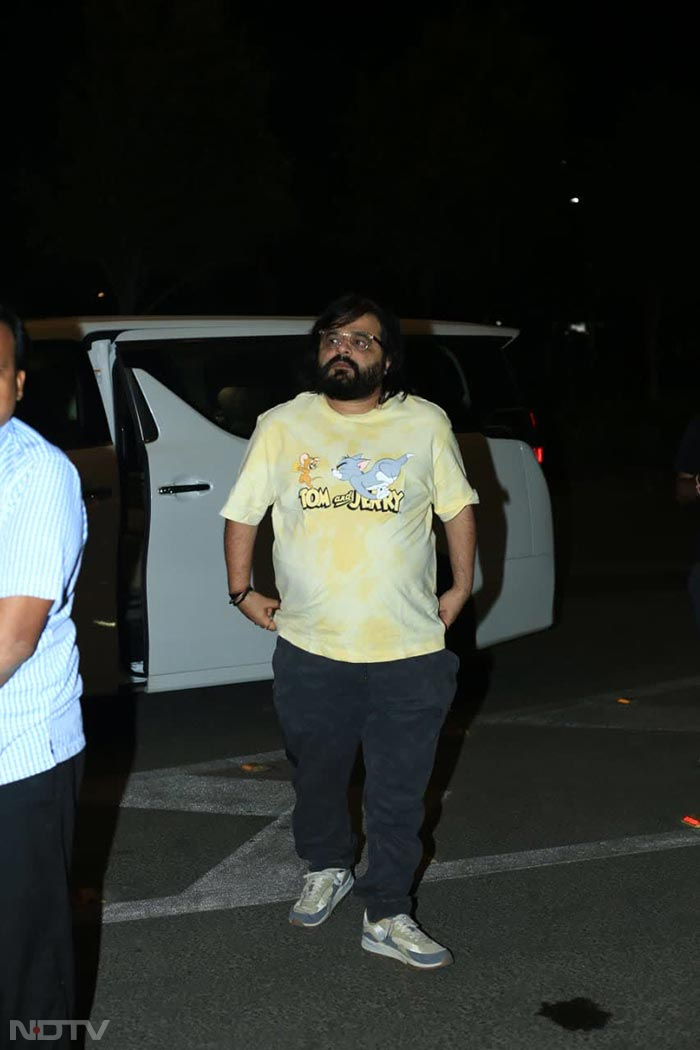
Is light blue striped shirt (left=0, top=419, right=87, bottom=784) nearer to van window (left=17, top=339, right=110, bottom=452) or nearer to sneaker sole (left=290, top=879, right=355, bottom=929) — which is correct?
sneaker sole (left=290, top=879, right=355, bottom=929)

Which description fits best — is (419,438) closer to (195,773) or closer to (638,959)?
(638,959)

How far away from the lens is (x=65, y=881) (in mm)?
2857

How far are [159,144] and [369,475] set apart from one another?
17144 millimetres

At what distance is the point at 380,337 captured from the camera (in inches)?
163

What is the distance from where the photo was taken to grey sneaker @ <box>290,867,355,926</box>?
4.38m

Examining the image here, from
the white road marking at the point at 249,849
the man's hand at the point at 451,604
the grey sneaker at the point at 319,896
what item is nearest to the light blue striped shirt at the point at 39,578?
the man's hand at the point at 451,604

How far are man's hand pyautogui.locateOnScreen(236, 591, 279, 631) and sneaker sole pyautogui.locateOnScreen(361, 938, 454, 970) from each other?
0.97 metres

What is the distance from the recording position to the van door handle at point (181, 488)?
5.96m

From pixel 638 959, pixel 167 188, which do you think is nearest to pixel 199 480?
pixel 638 959

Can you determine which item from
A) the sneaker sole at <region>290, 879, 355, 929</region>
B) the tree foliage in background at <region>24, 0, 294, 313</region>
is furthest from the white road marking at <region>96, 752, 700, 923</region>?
the tree foliage in background at <region>24, 0, 294, 313</region>

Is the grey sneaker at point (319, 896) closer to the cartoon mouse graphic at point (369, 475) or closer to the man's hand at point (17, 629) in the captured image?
the cartoon mouse graphic at point (369, 475)

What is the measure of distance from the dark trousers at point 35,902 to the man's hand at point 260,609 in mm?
1539

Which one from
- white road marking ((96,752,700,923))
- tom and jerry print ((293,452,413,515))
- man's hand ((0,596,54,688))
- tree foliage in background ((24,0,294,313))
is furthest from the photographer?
tree foliage in background ((24,0,294,313))

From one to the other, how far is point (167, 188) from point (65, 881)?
719 inches
